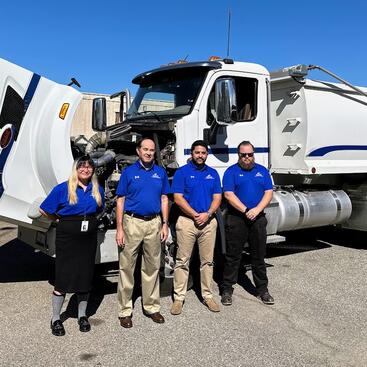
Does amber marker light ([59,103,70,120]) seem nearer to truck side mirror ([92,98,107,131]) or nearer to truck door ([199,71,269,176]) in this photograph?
truck side mirror ([92,98,107,131])

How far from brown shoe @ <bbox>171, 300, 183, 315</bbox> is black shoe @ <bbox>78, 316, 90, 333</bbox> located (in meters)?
0.94

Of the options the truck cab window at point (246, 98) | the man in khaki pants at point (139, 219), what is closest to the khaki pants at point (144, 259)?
the man in khaki pants at point (139, 219)

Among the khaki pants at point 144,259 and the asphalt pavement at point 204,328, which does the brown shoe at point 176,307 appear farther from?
the khaki pants at point 144,259

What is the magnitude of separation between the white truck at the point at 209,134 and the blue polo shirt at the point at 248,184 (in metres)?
0.70

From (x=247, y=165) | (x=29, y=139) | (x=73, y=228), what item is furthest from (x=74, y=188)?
(x=247, y=165)

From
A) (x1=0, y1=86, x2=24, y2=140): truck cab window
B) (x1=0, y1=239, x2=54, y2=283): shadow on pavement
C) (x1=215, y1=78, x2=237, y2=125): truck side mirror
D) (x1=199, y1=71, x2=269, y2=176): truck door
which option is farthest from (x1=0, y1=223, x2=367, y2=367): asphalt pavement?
(x1=215, y1=78, x2=237, y2=125): truck side mirror

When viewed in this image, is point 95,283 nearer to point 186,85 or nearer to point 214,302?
point 214,302

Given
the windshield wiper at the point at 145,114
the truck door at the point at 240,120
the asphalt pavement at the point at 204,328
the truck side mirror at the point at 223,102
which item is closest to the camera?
the asphalt pavement at the point at 204,328

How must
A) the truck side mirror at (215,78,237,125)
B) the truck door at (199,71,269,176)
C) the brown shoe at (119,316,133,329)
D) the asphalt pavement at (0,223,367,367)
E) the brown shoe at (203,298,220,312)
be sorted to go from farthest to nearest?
1. the truck door at (199,71,269,176)
2. the truck side mirror at (215,78,237,125)
3. the brown shoe at (203,298,220,312)
4. the brown shoe at (119,316,133,329)
5. the asphalt pavement at (0,223,367,367)

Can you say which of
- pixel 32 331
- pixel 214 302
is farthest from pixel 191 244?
pixel 32 331

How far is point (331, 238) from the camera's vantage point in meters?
9.36

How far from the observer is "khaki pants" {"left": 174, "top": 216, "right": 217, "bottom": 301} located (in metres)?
4.98

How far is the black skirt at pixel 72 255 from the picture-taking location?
4359 mm

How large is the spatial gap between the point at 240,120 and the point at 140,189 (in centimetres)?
226
